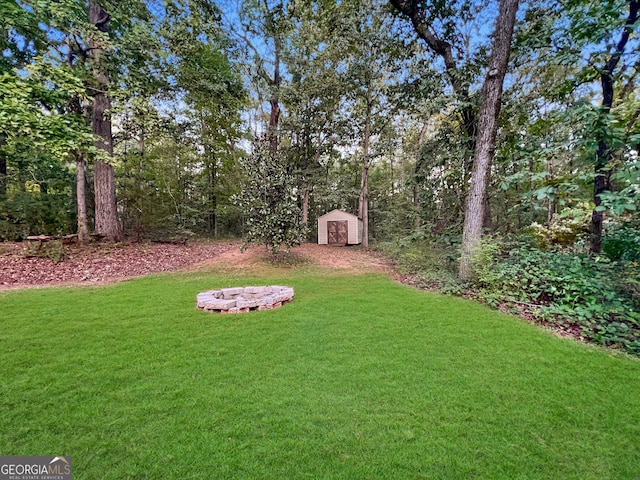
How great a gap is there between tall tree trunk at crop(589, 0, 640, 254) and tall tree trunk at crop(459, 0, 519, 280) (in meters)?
1.36

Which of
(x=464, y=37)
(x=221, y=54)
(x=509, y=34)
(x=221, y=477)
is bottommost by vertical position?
(x=221, y=477)

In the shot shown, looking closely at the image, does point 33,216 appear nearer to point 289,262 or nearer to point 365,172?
point 289,262

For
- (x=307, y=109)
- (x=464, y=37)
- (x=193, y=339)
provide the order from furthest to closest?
(x=307, y=109) → (x=464, y=37) → (x=193, y=339)

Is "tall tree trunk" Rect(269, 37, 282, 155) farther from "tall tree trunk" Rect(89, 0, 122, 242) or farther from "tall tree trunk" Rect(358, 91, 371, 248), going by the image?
"tall tree trunk" Rect(89, 0, 122, 242)

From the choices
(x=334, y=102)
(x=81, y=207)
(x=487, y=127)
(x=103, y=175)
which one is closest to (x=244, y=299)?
(x=487, y=127)

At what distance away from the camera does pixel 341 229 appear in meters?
12.9

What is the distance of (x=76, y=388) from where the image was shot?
6.82 feet

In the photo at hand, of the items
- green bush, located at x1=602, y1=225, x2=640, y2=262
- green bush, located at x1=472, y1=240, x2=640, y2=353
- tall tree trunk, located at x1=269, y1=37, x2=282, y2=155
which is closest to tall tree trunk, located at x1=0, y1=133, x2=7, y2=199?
tall tree trunk, located at x1=269, y1=37, x2=282, y2=155

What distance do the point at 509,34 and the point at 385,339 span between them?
561 centimetres

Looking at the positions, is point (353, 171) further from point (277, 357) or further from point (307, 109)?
point (277, 357)

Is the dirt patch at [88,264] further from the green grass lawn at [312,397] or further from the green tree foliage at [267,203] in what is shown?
the green tree foliage at [267,203]

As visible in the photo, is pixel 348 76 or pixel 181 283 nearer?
pixel 181 283

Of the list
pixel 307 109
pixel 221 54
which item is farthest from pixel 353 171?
pixel 221 54

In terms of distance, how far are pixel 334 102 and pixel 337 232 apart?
6.14 m
